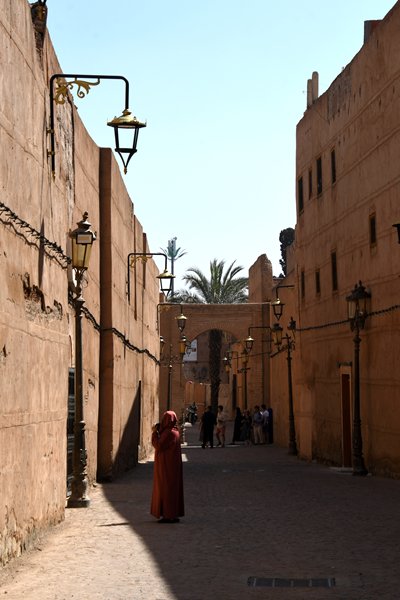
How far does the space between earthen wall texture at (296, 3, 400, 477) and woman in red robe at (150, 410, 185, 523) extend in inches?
299

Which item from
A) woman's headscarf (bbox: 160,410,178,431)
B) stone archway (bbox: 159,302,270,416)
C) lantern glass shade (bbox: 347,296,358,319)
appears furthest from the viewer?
stone archway (bbox: 159,302,270,416)

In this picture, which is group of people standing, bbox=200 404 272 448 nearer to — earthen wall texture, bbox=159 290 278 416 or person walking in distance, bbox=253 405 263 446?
person walking in distance, bbox=253 405 263 446

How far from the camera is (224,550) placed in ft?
33.3

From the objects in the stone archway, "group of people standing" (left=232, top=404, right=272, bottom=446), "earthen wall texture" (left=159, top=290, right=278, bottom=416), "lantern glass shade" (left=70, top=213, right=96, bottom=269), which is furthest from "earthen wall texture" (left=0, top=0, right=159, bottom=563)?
the stone archway

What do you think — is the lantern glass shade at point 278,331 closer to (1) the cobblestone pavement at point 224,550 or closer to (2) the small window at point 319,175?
(2) the small window at point 319,175

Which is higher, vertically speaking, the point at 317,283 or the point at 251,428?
the point at 317,283

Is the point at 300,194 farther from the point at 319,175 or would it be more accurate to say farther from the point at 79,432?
the point at 79,432

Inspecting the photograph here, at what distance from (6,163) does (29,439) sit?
8.64 ft

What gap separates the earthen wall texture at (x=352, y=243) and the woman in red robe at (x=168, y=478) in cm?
760

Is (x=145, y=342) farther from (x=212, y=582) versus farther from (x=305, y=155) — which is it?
(x=212, y=582)

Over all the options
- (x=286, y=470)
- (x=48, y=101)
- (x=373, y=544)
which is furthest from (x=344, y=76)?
(x=373, y=544)

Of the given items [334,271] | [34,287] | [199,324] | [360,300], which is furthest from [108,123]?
[199,324]

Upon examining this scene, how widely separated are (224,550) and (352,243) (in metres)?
14.2

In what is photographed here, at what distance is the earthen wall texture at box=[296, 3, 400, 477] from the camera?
20.2 m
